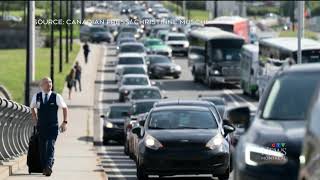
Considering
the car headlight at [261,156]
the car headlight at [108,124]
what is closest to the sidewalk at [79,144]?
the car headlight at [108,124]

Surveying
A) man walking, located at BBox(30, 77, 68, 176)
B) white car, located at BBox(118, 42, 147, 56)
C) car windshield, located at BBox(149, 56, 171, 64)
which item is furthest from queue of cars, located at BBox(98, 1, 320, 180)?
white car, located at BBox(118, 42, 147, 56)

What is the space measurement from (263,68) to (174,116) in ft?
100

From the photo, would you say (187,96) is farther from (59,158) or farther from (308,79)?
(308,79)

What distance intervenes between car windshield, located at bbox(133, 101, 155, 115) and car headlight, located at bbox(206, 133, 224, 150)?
13152 mm

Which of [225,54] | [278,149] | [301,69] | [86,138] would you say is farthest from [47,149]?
[225,54]

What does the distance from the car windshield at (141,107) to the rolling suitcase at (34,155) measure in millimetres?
13963

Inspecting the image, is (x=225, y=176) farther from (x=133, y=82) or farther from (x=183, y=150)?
(x=133, y=82)

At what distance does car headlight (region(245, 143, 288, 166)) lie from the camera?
34.1ft

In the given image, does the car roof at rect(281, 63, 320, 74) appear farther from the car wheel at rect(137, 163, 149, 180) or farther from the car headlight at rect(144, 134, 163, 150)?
the car wheel at rect(137, 163, 149, 180)

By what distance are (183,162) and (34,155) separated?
2.43 metres

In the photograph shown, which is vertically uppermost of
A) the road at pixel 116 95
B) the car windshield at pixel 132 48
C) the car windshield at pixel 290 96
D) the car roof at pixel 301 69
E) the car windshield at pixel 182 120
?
the car roof at pixel 301 69

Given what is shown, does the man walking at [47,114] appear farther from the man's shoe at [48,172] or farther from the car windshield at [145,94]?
the car windshield at [145,94]

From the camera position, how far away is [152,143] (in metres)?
19.8

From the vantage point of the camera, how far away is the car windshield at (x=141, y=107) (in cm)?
3319
